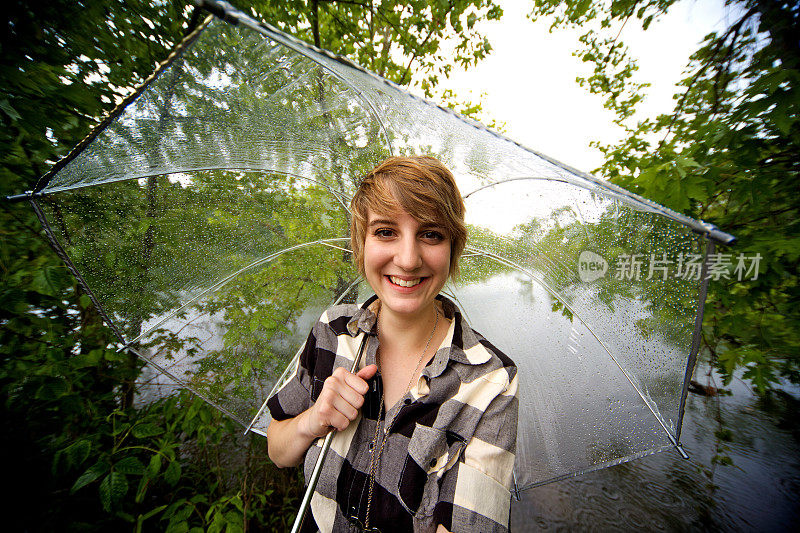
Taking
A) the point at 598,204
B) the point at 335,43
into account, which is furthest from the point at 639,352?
the point at 335,43

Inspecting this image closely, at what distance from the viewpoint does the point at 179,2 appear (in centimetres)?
183

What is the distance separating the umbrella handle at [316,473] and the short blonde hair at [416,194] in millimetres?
568

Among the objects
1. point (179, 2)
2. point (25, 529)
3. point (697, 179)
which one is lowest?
point (25, 529)

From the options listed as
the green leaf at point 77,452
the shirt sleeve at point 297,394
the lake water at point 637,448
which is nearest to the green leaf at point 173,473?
the green leaf at point 77,452

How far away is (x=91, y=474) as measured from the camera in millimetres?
1404

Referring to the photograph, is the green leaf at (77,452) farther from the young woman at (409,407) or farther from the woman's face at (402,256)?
the woman's face at (402,256)

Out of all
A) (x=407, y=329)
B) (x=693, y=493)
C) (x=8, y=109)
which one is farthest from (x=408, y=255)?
(x=693, y=493)

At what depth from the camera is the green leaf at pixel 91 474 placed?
4.45ft

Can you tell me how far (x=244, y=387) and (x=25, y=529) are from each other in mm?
1093

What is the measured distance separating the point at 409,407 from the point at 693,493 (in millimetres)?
3757

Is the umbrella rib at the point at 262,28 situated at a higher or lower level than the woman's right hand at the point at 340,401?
higher

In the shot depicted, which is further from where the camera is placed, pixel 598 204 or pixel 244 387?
pixel 244 387

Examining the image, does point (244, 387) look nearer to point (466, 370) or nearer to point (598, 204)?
point (466, 370)

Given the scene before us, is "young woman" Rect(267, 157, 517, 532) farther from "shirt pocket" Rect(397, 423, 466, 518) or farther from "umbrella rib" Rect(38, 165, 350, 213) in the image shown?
"umbrella rib" Rect(38, 165, 350, 213)
